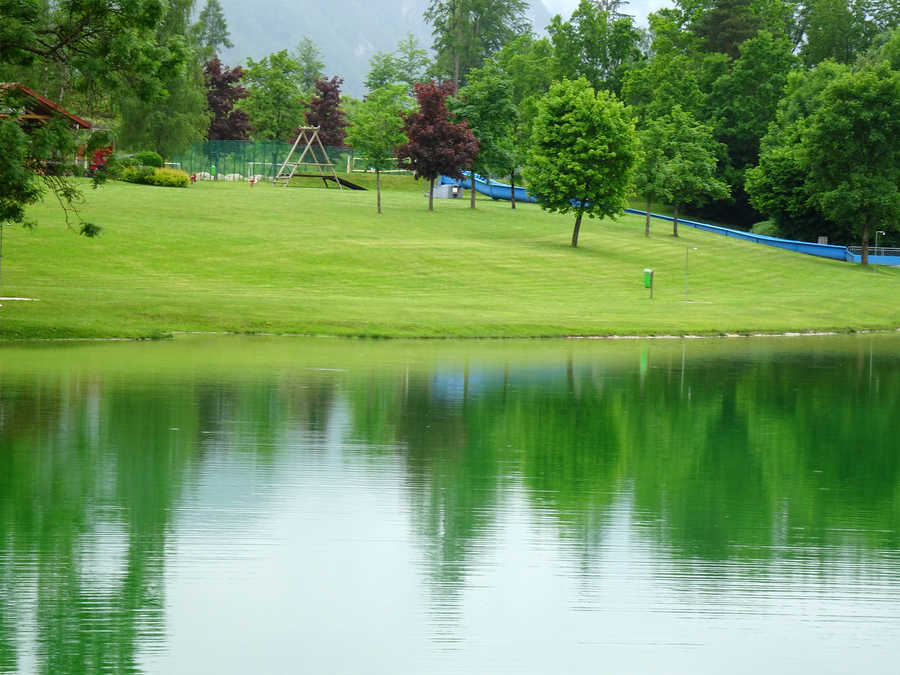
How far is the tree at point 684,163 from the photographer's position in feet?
238

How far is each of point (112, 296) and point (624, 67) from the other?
81.1 metres

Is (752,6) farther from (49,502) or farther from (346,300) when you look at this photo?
(49,502)

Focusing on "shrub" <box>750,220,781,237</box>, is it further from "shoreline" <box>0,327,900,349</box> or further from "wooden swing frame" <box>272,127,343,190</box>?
"shoreline" <box>0,327,900,349</box>

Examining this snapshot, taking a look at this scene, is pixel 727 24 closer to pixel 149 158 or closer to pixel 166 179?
pixel 149 158

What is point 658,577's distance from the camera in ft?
30.9

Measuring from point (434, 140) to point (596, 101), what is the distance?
409 inches

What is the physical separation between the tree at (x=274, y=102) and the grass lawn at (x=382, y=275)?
76.4 ft

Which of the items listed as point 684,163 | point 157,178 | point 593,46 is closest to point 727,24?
point 593,46

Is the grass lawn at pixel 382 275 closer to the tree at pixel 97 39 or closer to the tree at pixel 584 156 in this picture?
the tree at pixel 584 156

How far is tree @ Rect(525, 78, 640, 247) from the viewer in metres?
61.7

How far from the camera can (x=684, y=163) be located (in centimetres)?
7338

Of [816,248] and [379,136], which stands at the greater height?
[379,136]

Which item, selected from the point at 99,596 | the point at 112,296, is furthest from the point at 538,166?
the point at 99,596

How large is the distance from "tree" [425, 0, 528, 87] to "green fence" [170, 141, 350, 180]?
43340 mm
